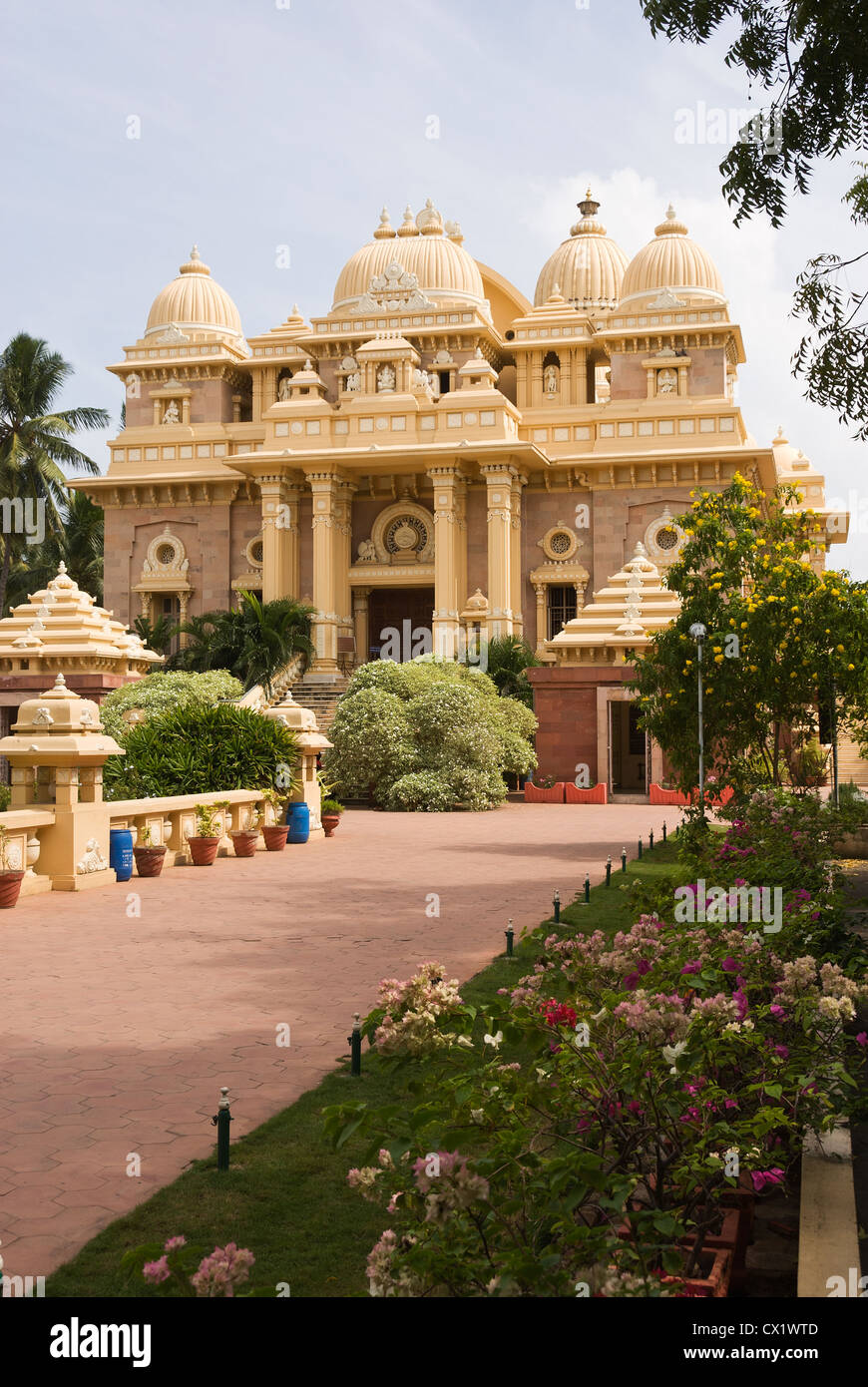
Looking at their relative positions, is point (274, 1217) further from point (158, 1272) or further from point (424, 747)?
point (424, 747)

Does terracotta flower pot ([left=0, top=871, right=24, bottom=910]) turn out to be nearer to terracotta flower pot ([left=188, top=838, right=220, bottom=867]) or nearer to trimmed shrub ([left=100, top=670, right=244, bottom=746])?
terracotta flower pot ([left=188, top=838, right=220, bottom=867])

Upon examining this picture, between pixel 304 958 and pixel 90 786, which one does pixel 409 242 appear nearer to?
pixel 90 786

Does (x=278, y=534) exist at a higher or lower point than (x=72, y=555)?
lower

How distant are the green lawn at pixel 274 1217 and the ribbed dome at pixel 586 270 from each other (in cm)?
4468

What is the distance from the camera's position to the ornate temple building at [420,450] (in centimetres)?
3734

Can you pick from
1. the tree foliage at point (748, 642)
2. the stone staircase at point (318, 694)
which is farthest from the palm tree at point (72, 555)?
the tree foliage at point (748, 642)

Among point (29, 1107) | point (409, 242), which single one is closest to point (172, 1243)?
point (29, 1107)

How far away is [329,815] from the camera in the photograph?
20578 millimetres

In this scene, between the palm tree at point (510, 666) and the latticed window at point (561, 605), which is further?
the latticed window at point (561, 605)

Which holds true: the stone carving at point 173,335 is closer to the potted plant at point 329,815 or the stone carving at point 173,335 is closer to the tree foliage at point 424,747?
the tree foliage at point 424,747

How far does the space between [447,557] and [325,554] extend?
12.7 ft

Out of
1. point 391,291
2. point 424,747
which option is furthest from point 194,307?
point 424,747

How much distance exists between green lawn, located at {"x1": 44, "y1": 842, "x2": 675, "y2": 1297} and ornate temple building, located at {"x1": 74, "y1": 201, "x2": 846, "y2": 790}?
26.9 metres

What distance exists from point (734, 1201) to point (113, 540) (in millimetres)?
41330
